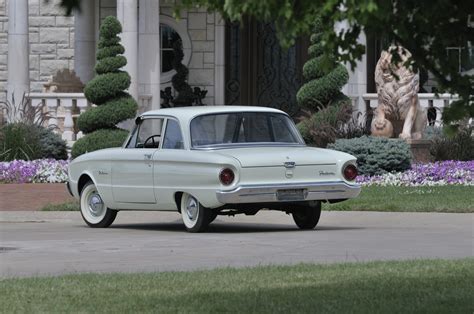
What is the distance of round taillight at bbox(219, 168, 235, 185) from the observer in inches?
601

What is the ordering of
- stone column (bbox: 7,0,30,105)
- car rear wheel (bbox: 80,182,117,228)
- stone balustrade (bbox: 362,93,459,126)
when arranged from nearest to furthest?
car rear wheel (bbox: 80,182,117,228) → stone balustrade (bbox: 362,93,459,126) → stone column (bbox: 7,0,30,105)

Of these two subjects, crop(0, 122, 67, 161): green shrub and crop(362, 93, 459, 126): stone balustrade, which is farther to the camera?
crop(362, 93, 459, 126): stone balustrade

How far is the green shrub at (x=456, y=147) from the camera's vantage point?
24.6 meters

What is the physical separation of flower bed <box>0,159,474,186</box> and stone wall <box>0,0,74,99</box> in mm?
8217

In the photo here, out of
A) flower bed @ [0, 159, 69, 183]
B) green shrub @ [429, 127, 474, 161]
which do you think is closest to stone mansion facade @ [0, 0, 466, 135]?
green shrub @ [429, 127, 474, 161]

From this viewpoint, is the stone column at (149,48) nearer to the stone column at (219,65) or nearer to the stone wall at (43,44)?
the stone column at (219,65)

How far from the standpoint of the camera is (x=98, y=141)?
24891 mm

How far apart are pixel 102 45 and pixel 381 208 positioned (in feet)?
29.7

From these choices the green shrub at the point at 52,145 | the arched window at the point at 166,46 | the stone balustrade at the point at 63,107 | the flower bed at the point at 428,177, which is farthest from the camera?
the arched window at the point at 166,46

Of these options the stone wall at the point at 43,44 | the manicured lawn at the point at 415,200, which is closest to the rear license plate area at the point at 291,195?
the manicured lawn at the point at 415,200

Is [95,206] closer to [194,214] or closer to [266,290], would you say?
[194,214]

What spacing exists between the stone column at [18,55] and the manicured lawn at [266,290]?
17890 mm

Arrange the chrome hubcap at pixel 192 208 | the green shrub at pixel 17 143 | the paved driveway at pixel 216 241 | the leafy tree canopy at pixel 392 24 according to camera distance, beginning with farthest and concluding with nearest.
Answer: the green shrub at pixel 17 143, the chrome hubcap at pixel 192 208, the paved driveway at pixel 216 241, the leafy tree canopy at pixel 392 24

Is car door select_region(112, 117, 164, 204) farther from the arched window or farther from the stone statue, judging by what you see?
the arched window
